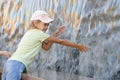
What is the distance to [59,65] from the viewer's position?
6336 millimetres

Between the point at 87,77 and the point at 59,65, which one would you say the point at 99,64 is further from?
the point at 59,65

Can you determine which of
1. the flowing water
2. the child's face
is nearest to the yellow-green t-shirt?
the child's face

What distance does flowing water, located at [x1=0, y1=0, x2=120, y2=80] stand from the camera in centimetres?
498

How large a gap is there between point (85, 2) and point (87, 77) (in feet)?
3.53

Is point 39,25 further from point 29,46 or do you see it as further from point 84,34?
point 84,34

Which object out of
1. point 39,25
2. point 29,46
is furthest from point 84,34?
point 29,46

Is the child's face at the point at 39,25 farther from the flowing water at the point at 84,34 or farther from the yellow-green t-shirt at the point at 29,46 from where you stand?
the flowing water at the point at 84,34

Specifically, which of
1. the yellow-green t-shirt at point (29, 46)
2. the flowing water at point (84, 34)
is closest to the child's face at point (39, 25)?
the yellow-green t-shirt at point (29, 46)

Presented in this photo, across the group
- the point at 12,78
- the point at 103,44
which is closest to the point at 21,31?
the point at 103,44

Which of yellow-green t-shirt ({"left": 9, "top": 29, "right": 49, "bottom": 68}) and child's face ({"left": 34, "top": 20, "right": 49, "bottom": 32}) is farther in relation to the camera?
child's face ({"left": 34, "top": 20, "right": 49, "bottom": 32})

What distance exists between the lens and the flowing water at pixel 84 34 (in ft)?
16.4

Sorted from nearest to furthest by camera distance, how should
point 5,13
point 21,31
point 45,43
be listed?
point 45,43
point 21,31
point 5,13

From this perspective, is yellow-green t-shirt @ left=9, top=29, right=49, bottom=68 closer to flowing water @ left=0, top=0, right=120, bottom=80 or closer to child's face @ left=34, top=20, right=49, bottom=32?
child's face @ left=34, top=20, right=49, bottom=32

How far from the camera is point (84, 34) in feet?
18.5
